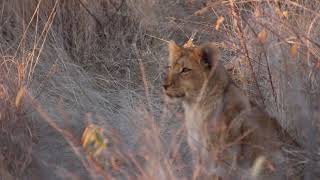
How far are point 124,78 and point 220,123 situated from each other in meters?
2.62

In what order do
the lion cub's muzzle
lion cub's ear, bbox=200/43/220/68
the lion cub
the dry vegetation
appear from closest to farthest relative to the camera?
the lion cub, the dry vegetation, lion cub's ear, bbox=200/43/220/68, the lion cub's muzzle

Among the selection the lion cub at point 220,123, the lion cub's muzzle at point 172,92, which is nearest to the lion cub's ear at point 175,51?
the lion cub at point 220,123

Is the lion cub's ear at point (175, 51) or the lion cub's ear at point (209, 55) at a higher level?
the lion cub's ear at point (209, 55)

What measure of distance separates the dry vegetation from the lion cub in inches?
6.5

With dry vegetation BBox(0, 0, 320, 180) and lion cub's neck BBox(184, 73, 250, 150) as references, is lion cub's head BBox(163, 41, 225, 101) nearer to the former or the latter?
lion cub's neck BBox(184, 73, 250, 150)

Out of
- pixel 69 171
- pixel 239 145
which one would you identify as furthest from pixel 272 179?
pixel 69 171

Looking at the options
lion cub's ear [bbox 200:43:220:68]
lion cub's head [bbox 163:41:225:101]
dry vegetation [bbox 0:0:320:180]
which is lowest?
dry vegetation [bbox 0:0:320:180]

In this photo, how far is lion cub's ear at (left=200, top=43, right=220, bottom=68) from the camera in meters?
4.54

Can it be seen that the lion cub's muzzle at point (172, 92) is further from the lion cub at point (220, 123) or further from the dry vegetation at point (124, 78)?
the dry vegetation at point (124, 78)

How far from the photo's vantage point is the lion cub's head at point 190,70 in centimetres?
456

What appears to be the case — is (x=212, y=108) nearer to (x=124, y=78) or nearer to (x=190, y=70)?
(x=190, y=70)

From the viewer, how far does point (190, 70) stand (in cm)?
461

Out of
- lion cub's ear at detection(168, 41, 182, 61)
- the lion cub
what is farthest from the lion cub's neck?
lion cub's ear at detection(168, 41, 182, 61)

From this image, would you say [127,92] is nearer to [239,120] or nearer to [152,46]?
[152,46]
